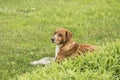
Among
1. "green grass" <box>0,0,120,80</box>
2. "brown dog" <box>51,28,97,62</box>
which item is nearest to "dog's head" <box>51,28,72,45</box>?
"brown dog" <box>51,28,97,62</box>

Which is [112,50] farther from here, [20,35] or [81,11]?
[81,11]

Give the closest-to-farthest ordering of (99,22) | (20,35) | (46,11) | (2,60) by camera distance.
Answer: (2,60) < (20,35) < (99,22) < (46,11)

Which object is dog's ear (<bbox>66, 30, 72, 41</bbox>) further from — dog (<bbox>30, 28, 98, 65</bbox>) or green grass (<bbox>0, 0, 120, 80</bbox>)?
green grass (<bbox>0, 0, 120, 80</bbox>)

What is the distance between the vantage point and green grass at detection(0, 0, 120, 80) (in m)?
6.83

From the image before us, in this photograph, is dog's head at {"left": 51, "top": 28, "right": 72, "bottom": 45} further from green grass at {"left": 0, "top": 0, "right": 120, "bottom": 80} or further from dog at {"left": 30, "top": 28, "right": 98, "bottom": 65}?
green grass at {"left": 0, "top": 0, "right": 120, "bottom": 80}

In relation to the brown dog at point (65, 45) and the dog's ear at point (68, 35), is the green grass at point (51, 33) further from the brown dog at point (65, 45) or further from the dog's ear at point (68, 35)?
the dog's ear at point (68, 35)

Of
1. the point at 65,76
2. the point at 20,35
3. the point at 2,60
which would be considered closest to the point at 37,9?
the point at 20,35

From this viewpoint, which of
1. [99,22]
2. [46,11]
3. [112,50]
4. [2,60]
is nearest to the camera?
[112,50]

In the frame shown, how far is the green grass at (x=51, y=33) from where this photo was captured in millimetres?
6832

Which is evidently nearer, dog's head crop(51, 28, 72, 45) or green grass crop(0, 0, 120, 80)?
green grass crop(0, 0, 120, 80)

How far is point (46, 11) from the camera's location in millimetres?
17172

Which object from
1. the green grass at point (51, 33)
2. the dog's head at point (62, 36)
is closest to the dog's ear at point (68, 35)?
the dog's head at point (62, 36)

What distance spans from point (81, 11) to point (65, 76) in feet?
37.0

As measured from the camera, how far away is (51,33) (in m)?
14.3
